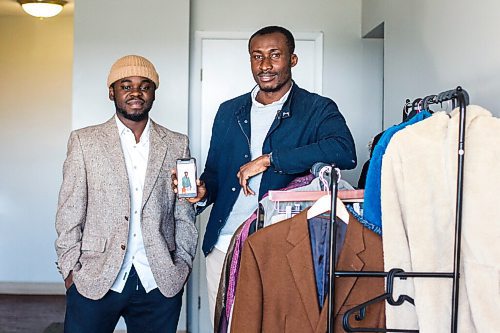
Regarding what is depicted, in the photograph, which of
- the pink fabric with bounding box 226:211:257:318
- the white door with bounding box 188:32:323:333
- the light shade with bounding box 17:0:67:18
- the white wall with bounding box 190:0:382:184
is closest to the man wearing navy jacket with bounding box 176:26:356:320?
the pink fabric with bounding box 226:211:257:318

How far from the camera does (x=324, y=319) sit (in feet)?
5.94

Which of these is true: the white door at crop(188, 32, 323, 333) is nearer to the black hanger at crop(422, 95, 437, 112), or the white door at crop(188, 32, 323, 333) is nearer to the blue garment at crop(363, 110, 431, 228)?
the black hanger at crop(422, 95, 437, 112)

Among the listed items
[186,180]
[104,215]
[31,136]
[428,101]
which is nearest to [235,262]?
[186,180]

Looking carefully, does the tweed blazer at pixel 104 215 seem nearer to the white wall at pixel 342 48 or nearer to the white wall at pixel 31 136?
the white wall at pixel 342 48

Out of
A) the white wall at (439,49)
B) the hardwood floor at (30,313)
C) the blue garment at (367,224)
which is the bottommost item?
the hardwood floor at (30,313)

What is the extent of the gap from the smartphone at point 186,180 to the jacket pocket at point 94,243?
1.27ft

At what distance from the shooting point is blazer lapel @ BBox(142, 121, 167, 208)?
245cm

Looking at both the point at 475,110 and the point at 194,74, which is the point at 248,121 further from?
A: the point at 194,74

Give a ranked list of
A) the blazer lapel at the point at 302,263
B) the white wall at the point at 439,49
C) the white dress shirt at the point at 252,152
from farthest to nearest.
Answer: the white dress shirt at the point at 252,152, the white wall at the point at 439,49, the blazer lapel at the point at 302,263

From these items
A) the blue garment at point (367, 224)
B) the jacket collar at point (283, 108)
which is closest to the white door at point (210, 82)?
the jacket collar at point (283, 108)

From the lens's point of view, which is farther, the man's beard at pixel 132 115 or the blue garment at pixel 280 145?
the man's beard at pixel 132 115

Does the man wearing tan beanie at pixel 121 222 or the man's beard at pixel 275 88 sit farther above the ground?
the man's beard at pixel 275 88

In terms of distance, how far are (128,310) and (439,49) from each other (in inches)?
63.3

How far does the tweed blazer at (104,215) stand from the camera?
7.79 feet
